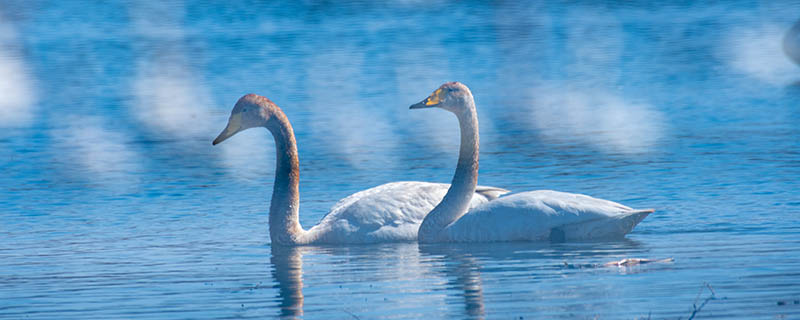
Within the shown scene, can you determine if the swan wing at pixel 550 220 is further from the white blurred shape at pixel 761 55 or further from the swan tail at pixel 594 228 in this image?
the white blurred shape at pixel 761 55

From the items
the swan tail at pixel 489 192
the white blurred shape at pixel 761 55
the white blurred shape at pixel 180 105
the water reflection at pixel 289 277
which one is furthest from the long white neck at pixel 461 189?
the white blurred shape at pixel 761 55

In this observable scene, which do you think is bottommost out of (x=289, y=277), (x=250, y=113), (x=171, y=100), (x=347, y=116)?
(x=171, y=100)

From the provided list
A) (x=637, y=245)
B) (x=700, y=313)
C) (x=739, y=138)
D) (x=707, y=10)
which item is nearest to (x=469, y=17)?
(x=707, y=10)

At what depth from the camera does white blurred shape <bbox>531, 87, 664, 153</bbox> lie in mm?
19422

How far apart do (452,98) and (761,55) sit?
2499cm

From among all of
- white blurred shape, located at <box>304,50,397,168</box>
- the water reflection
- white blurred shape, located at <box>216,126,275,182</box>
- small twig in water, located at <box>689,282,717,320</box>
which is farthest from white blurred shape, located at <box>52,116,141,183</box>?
small twig in water, located at <box>689,282,717,320</box>

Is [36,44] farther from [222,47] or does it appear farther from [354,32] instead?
[354,32]

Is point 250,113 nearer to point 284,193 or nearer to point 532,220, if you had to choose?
point 284,193

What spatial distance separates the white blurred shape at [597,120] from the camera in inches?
765

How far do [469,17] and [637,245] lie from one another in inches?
1497

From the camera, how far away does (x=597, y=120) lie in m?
22.6

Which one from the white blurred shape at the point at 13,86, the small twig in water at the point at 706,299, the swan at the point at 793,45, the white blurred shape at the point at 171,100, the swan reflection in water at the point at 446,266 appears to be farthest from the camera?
the swan at the point at 793,45

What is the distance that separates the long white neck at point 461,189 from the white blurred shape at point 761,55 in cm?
1683

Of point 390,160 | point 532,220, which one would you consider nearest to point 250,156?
point 390,160
